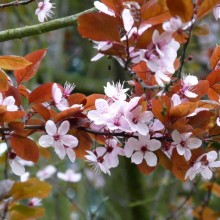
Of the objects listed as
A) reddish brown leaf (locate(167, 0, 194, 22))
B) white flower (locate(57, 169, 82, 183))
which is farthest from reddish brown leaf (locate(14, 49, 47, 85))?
white flower (locate(57, 169, 82, 183))

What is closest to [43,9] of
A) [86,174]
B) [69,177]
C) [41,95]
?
[41,95]

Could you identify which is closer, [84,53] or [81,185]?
[81,185]

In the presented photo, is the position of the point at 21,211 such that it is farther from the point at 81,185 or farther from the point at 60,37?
the point at 60,37

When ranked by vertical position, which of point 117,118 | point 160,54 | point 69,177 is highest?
point 160,54

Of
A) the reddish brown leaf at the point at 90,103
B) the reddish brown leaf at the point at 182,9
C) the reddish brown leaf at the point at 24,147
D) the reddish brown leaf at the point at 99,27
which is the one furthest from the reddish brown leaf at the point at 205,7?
the reddish brown leaf at the point at 24,147

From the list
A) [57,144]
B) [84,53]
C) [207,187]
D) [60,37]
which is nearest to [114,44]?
[57,144]

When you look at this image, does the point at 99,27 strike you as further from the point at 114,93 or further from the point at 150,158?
the point at 150,158

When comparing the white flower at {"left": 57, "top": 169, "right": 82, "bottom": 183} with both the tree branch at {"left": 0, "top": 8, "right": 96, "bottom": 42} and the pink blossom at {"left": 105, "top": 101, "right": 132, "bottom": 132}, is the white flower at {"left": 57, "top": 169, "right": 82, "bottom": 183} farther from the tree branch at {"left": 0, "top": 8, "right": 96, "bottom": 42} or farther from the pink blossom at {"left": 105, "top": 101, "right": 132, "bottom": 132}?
the pink blossom at {"left": 105, "top": 101, "right": 132, "bottom": 132}
